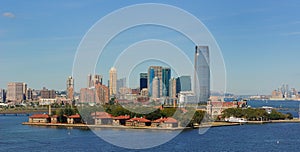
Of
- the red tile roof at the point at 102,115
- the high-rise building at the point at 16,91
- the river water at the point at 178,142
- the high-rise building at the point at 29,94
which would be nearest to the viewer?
the river water at the point at 178,142

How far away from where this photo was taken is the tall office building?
19.5 meters

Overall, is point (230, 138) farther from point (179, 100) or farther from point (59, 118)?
point (179, 100)

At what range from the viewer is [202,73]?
19359 mm

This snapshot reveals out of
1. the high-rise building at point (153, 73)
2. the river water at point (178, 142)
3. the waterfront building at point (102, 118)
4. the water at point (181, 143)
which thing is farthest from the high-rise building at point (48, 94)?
the water at point (181, 143)

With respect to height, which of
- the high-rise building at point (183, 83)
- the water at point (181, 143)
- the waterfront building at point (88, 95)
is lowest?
the water at point (181, 143)

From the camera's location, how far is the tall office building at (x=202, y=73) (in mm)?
19453

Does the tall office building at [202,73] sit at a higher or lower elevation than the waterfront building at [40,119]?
higher

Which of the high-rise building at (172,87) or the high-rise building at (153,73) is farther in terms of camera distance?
the high-rise building at (172,87)

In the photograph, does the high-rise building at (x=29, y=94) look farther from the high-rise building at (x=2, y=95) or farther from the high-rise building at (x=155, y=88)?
the high-rise building at (x=155, y=88)

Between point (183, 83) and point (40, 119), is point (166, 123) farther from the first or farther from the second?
point (183, 83)

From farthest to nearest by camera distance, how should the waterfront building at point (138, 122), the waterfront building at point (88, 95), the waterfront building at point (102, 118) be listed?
the waterfront building at point (88, 95) → the waterfront building at point (102, 118) → the waterfront building at point (138, 122)

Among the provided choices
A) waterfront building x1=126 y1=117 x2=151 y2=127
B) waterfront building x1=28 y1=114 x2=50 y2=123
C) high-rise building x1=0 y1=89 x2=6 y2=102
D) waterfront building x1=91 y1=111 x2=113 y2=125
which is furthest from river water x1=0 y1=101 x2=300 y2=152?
high-rise building x1=0 y1=89 x2=6 y2=102

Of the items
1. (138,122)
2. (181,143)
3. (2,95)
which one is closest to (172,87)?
(138,122)

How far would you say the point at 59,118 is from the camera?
17.1m
